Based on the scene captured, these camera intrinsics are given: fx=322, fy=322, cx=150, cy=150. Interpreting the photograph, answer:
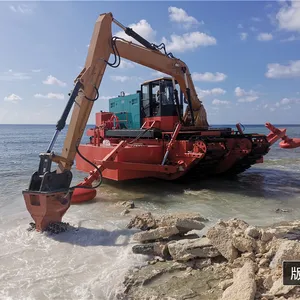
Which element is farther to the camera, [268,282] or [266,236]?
[266,236]

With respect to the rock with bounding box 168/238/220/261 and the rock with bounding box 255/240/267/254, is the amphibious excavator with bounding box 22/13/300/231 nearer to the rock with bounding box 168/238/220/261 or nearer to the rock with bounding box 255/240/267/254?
the rock with bounding box 168/238/220/261

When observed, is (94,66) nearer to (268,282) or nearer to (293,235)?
(293,235)

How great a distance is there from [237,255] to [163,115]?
6802 mm

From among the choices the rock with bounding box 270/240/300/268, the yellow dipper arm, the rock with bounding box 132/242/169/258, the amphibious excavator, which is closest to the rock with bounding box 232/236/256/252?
the rock with bounding box 270/240/300/268

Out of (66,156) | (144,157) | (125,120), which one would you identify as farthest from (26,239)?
(125,120)

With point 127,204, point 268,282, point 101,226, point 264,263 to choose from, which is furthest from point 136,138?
point 268,282

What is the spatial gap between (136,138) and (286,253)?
6422 millimetres

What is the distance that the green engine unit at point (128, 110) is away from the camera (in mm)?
11008

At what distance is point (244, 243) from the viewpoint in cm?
378

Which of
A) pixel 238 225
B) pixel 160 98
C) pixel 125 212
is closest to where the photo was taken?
pixel 238 225

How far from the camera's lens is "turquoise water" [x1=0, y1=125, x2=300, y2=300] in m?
3.66

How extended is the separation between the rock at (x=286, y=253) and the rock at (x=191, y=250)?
0.75 m

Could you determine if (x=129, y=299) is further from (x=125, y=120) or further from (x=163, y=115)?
(x=125, y=120)

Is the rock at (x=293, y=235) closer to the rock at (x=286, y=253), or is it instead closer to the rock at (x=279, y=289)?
the rock at (x=286, y=253)
